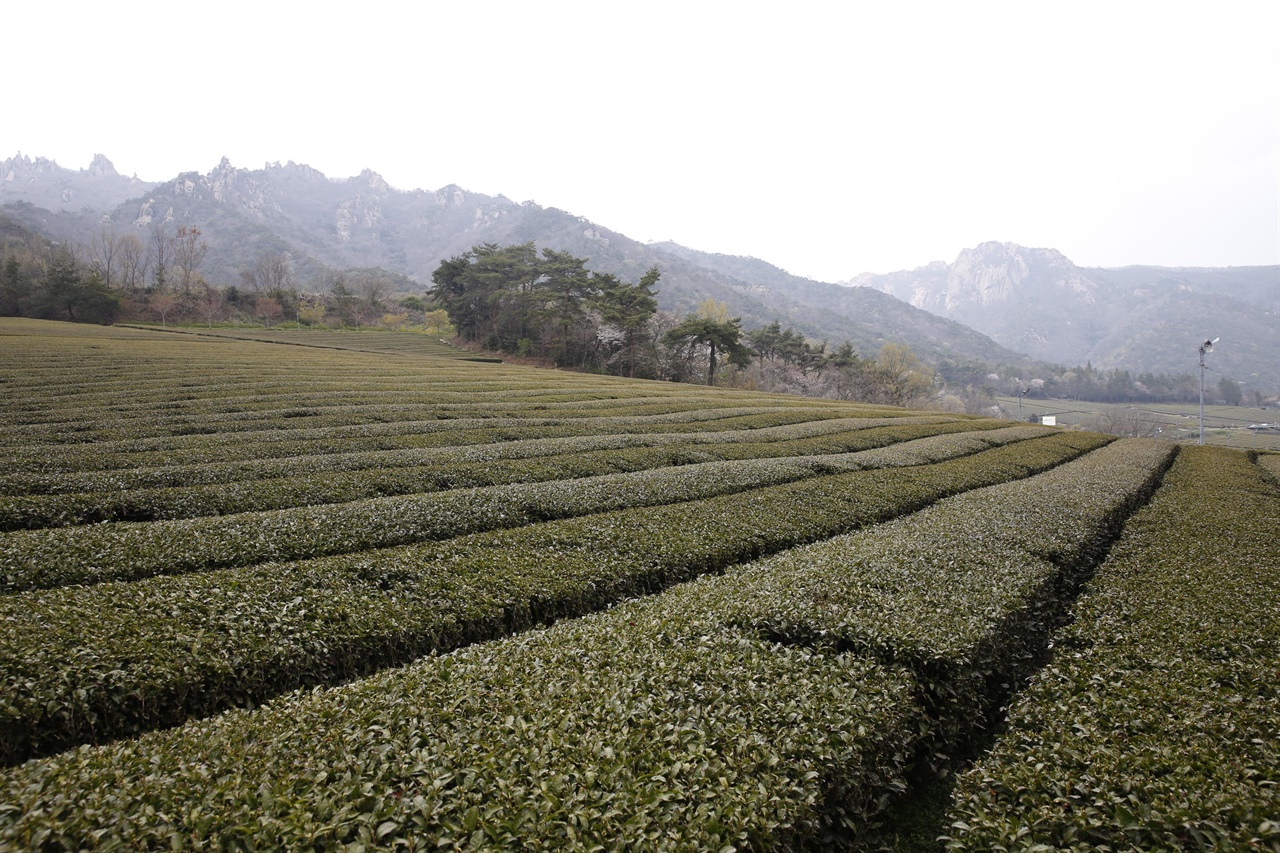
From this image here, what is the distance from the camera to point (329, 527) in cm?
1104

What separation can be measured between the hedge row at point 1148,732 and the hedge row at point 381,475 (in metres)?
12.7

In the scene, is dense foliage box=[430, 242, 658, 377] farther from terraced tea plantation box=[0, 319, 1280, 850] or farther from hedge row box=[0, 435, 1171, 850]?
hedge row box=[0, 435, 1171, 850]

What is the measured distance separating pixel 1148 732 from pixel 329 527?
1208 cm

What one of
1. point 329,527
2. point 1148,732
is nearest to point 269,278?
point 329,527

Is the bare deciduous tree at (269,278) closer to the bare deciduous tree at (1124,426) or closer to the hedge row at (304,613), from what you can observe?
the hedge row at (304,613)

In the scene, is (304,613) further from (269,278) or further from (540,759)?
(269,278)

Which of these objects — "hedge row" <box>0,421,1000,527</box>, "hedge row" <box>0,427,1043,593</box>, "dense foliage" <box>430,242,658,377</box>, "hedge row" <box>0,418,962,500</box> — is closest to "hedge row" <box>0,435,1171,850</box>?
"hedge row" <box>0,427,1043,593</box>

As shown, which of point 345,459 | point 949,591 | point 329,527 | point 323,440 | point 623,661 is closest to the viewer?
point 623,661

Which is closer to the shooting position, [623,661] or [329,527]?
[623,661]

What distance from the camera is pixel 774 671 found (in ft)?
20.3

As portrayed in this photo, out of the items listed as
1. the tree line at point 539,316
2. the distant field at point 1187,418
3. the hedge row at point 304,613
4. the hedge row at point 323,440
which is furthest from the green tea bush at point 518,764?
the distant field at point 1187,418

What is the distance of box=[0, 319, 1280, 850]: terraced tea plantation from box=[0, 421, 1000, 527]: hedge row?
0.11m

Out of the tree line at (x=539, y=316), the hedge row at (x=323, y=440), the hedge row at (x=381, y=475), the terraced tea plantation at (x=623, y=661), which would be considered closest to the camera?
the terraced tea plantation at (x=623, y=661)

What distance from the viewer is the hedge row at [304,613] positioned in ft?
19.4
